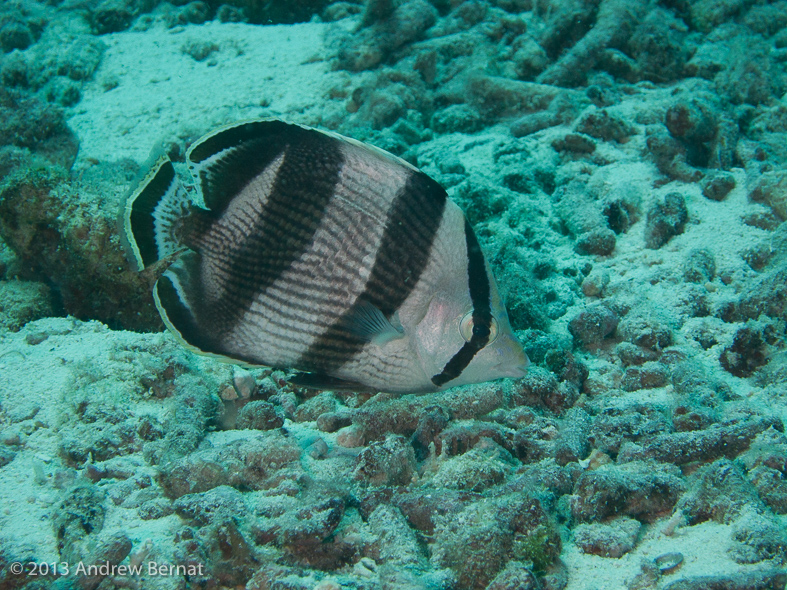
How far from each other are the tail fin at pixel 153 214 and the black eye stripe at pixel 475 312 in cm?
112

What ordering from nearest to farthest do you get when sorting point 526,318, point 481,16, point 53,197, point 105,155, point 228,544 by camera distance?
Answer: point 228,544, point 526,318, point 53,197, point 105,155, point 481,16

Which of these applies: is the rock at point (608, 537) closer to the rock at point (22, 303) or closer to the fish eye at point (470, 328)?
the fish eye at point (470, 328)

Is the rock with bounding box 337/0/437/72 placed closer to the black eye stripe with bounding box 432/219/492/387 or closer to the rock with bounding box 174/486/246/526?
the black eye stripe with bounding box 432/219/492/387

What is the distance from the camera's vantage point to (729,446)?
6.93 feet

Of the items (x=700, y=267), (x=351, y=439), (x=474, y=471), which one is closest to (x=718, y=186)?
(x=700, y=267)

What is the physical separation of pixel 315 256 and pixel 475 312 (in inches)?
25.9

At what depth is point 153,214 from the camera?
6.00 feet

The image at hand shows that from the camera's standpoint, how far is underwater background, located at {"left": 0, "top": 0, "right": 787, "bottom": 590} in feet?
5.90

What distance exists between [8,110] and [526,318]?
24.5 feet

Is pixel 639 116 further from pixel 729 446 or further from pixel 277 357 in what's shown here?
pixel 277 357

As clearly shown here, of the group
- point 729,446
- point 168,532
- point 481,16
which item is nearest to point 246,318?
point 168,532

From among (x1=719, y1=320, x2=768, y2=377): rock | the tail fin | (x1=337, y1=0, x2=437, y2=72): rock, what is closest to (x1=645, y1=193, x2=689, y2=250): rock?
(x1=719, y1=320, x2=768, y2=377): rock

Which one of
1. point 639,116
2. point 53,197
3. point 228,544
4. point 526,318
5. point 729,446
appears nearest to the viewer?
point 228,544

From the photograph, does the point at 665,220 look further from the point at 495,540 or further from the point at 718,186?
the point at 495,540
